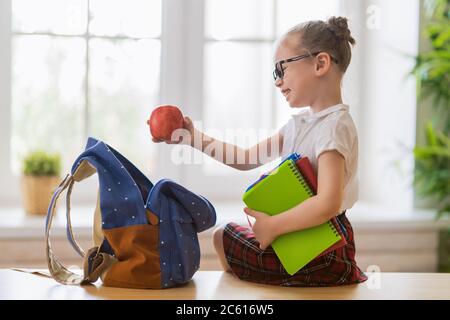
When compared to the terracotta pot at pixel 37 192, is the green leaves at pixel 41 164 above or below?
above

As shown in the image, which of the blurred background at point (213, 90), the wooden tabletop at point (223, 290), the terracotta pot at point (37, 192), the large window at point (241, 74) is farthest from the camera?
the large window at point (241, 74)

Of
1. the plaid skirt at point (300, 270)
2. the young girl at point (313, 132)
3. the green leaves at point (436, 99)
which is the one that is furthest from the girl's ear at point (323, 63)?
the green leaves at point (436, 99)

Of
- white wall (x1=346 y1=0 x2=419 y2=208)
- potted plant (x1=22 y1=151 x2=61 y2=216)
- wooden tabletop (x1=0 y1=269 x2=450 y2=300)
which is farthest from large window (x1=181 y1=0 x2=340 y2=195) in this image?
wooden tabletop (x1=0 y1=269 x2=450 y2=300)

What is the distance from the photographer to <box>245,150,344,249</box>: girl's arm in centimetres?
114

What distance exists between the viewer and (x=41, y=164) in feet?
6.73

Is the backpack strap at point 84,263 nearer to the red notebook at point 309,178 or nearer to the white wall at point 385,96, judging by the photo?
the red notebook at point 309,178

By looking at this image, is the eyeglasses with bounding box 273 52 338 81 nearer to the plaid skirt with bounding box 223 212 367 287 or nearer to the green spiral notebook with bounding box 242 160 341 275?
the green spiral notebook with bounding box 242 160 341 275

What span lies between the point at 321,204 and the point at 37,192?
1146mm

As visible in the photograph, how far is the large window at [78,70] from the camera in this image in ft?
7.27

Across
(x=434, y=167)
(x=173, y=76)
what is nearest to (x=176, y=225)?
(x=173, y=76)

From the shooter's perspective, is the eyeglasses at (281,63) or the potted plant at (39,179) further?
the potted plant at (39,179)

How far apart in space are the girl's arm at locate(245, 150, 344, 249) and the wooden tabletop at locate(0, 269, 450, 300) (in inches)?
4.4
